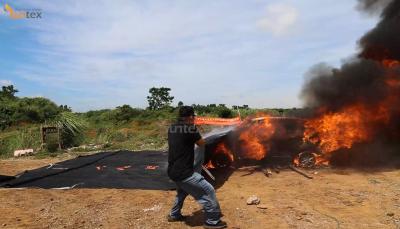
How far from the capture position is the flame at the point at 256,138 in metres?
12.5

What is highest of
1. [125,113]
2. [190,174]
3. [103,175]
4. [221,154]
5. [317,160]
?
[125,113]

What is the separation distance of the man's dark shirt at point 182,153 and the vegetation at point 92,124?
9.50 m

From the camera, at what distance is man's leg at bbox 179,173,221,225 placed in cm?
666

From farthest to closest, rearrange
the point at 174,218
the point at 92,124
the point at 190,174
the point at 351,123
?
the point at 92,124, the point at 351,123, the point at 174,218, the point at 190,174

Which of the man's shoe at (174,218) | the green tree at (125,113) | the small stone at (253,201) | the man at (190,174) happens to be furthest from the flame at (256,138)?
the green tree at (125,113)

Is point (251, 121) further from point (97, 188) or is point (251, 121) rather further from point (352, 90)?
point (97, 188)

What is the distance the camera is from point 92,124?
33.1 metres

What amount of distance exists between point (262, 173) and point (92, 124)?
24121 millimetres

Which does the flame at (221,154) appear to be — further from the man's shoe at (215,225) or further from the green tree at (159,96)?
the green tree at (159,96)

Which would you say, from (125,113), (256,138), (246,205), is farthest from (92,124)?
(246,205)

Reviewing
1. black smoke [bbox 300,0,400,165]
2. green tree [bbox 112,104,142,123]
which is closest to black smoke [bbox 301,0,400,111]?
black smoke [bbox 300,0,400,165]

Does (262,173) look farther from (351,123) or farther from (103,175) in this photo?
(103,175)

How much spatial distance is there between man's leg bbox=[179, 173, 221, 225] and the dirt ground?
442 mm

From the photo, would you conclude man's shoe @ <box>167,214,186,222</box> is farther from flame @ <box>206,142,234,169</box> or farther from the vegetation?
the vegetation
